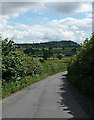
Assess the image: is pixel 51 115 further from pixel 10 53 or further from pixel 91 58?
pixel 10 53

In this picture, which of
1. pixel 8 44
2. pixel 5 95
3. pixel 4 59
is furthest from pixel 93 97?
pixel 8 44

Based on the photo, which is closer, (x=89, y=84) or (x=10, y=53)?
(x=89, y=84)

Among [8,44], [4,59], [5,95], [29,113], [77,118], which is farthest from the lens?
[8,44]

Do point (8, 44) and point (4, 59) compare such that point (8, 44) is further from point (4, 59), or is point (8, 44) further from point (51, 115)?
point (51, 115)

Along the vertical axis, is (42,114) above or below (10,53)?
below

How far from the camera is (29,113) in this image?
30.0 feet

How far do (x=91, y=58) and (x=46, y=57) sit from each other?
10495 centimetres

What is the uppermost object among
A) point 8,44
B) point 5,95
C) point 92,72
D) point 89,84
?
point 8,44

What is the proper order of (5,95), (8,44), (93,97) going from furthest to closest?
(8,44) < (5,95) < (93,97)

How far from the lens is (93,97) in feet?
37.2

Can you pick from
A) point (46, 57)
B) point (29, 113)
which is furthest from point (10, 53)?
point (46, 57)

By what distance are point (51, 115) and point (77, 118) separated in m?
1.33

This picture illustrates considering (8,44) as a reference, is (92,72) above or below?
below

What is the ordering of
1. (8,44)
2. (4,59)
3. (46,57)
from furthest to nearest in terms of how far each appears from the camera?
1. (46,57)
2. (8,44)
3. (4,59)
